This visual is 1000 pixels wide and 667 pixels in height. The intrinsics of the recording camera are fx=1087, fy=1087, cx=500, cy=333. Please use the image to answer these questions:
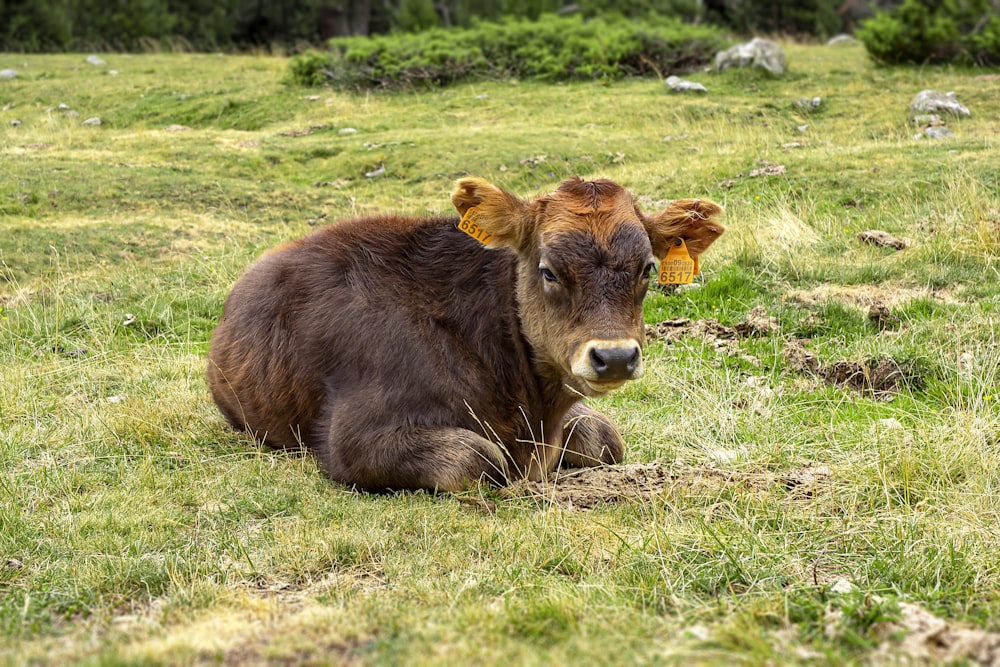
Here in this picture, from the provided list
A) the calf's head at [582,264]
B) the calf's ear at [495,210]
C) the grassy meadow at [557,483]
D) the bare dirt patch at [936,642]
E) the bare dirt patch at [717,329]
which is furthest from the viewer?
the bare dirt patch at [717,329]

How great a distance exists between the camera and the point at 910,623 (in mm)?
4262

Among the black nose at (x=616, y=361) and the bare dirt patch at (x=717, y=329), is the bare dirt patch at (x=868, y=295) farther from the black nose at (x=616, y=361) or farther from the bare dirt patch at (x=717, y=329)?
the black nose at (x=616, y=361)

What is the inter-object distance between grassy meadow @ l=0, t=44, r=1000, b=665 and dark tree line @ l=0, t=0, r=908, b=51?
18963 mm

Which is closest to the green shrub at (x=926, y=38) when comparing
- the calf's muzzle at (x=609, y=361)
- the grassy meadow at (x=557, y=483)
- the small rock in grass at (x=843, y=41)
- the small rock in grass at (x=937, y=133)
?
the grassy meadow at (x=557, y=483)

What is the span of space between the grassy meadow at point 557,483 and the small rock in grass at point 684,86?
3726 millimetres

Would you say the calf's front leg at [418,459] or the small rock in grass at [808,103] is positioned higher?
the small rock in grass at [808,103]

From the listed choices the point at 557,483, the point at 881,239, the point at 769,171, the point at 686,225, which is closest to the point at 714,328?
the point at 881,239

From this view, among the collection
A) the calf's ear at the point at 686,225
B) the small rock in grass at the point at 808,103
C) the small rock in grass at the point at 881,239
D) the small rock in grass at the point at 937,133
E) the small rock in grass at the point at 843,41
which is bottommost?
the small rock in grass at the point at 881,239

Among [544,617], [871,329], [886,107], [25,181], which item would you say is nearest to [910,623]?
[544,617]

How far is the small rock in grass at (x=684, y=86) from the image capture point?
2141cm

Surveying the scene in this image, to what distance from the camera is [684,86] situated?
2150cm

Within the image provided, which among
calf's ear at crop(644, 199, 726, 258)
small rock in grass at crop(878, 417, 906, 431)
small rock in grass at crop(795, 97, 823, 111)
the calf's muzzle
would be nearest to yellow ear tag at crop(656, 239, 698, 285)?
calf's ear at crop(644, 199, 726, 258)

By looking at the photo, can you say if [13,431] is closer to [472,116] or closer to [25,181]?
[25,181]

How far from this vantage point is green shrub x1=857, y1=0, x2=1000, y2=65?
915 inches
